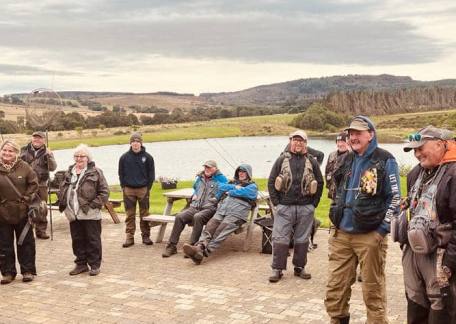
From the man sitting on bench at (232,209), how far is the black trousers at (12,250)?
A: 7.93 ft

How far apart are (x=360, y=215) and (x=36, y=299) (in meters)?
4.14

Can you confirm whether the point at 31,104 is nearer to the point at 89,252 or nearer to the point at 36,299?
the point at 89,252

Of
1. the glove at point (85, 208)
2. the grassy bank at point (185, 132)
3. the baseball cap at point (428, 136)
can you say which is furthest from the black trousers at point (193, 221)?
the grassy bank at point (185, 132)

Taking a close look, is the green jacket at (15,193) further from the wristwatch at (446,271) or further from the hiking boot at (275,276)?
the wristwatch at (446,271)

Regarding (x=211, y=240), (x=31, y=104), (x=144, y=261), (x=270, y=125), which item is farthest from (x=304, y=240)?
(x=270, y=125)

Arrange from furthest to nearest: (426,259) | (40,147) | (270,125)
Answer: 1. (270,125)
2. (40,147)
3. (426,259)

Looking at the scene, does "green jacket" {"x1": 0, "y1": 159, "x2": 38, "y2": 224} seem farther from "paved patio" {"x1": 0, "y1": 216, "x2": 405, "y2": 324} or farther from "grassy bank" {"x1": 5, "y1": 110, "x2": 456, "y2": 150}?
"grassy bank" {"x1": 5, "y1": 110, "x2": 456, "y2": 150}

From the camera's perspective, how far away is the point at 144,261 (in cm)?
878

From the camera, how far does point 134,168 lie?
387 inches

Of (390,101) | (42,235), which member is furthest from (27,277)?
(390,101)

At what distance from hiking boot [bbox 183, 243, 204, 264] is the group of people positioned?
15mm

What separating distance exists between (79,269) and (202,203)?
7.64ft

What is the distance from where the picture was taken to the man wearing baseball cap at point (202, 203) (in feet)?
30.4

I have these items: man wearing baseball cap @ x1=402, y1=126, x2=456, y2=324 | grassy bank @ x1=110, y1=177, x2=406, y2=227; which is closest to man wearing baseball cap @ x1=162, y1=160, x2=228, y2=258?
grassy bank @ x1=110, y1=177, x2=406, y2=227
